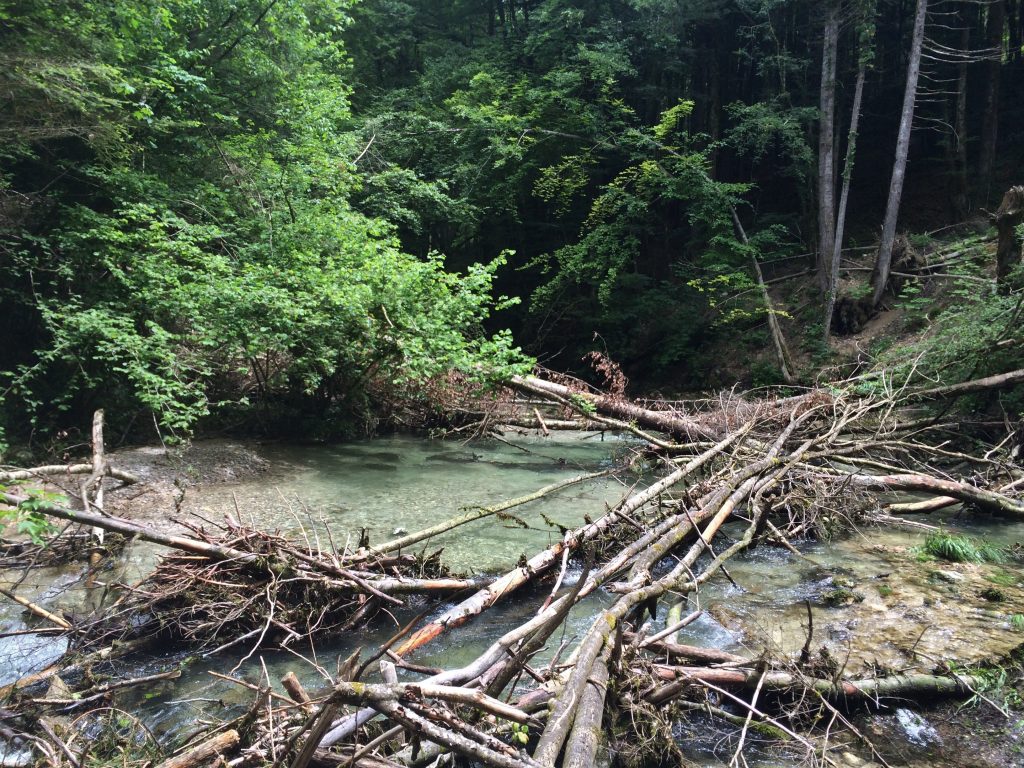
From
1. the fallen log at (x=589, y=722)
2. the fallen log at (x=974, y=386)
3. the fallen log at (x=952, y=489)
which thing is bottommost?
the fallen log at (x=952, y=489)

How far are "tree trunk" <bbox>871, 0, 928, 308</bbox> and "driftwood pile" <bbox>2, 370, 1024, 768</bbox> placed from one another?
7057mm

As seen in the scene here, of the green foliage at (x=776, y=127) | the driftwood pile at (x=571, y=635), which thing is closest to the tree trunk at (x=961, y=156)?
the green foliage at (x=776, y=127)

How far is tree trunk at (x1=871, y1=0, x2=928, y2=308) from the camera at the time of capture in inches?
516

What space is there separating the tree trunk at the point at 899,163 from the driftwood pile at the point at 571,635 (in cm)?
706

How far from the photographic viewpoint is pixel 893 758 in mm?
2910

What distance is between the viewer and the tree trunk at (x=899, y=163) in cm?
1310

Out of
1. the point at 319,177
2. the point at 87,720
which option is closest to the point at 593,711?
the point at 87,720

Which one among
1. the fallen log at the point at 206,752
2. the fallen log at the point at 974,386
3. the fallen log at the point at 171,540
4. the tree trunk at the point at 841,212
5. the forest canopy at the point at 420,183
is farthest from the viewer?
the tree trunk at the point at 841,212

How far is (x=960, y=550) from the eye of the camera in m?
5.57

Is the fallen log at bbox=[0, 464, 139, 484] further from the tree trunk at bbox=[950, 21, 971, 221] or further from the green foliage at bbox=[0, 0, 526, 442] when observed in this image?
the tree trunk at bbox=[950, 21, 971, 221]

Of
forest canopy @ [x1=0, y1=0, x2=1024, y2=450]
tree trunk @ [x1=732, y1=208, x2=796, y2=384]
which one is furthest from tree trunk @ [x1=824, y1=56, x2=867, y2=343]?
tree trunk @ [x1=732, y1=208, x2=796, y2=384]

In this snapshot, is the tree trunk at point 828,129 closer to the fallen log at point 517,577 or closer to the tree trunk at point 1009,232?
the tree trunk at point 1009,232

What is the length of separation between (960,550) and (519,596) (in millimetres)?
4091

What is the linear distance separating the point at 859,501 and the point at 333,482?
6.26m
